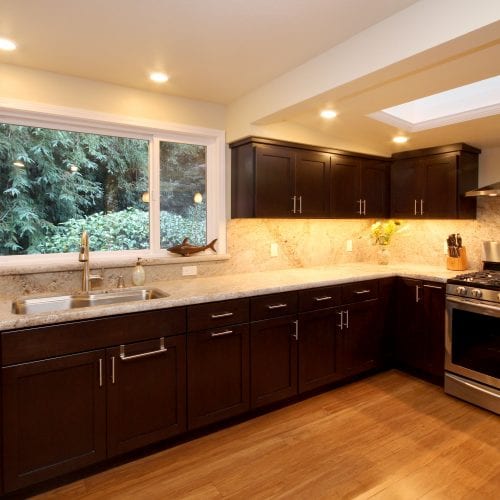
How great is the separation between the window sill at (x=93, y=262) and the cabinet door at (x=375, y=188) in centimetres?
161

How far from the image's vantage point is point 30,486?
1.94 metres

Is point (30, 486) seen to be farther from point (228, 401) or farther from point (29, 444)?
point (228, 401)

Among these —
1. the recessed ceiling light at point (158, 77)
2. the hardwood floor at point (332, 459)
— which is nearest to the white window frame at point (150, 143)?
the recessed ceiling light at point (158, 77)

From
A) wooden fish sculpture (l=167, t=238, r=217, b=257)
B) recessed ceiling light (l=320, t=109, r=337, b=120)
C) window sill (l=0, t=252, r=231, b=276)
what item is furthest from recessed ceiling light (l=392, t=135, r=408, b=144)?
wooden fish sculpture (l=167, t=238, r=217, b=257)

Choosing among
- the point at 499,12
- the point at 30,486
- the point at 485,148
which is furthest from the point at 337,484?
the point at 485,148

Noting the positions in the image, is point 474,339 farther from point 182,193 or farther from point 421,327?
point 182,193

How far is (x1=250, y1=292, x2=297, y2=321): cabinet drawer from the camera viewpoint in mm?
2617

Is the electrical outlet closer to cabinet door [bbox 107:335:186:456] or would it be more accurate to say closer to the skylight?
cabinet door [bbox 107:335:186:456]

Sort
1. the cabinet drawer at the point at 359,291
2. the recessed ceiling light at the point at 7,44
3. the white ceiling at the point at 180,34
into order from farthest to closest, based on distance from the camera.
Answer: the cabinet drawer at the point at 359,291 → the recessed ceiling light at the point at 7,44 → the white ceiling at the point at 180,34

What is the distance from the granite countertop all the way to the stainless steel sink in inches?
2.9

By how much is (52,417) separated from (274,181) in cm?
220

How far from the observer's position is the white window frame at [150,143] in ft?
8.19

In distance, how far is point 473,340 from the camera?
2949 millimetres

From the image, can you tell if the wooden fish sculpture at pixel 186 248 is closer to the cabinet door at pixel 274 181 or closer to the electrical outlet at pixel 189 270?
the electrical outlet at pixel 189 270
